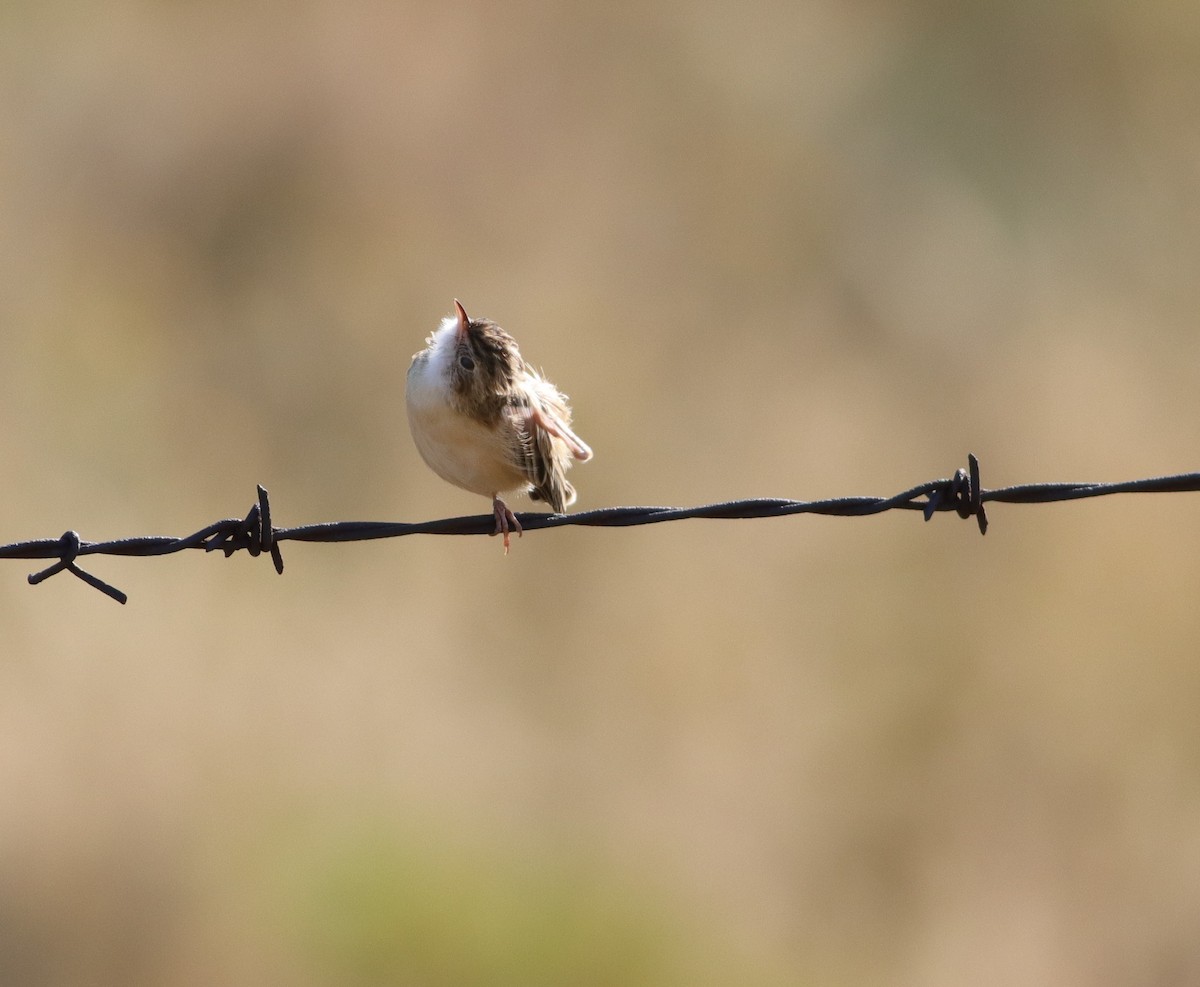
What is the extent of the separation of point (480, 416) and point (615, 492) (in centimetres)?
663

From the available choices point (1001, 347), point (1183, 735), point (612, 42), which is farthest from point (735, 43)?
point (1183, 735)

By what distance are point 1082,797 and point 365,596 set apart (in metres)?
6.43

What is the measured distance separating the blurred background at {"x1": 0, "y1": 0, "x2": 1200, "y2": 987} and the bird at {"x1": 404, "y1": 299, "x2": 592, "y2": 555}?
4824 millimetres

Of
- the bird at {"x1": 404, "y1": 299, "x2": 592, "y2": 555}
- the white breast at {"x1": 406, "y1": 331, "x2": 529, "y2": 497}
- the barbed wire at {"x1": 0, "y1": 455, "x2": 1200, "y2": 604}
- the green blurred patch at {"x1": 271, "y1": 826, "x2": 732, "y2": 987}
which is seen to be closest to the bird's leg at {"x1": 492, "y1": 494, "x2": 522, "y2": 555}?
the bird at {"x1": 404, "y1": 299, "x2": 592, "y2": 555}

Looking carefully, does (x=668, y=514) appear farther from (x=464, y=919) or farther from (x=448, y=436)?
(x=464, y=919)

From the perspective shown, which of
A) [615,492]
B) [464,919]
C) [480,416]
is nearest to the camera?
[480,416]

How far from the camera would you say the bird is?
746 cm

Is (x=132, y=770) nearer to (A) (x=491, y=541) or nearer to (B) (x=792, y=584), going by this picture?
(A) (x=491, y=541)

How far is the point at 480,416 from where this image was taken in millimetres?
7449

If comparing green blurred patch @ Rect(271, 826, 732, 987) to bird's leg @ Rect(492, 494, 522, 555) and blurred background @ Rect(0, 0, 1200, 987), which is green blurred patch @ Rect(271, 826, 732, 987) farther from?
bird's leg @ Rect(492, 494, 522, 555)

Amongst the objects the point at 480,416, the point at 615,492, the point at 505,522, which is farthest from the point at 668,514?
the point at 615,492

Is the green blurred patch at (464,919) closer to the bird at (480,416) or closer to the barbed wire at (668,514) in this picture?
the bird at (480,416)

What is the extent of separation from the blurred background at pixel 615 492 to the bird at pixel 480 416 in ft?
15.8

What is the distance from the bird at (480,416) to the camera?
746 cm
